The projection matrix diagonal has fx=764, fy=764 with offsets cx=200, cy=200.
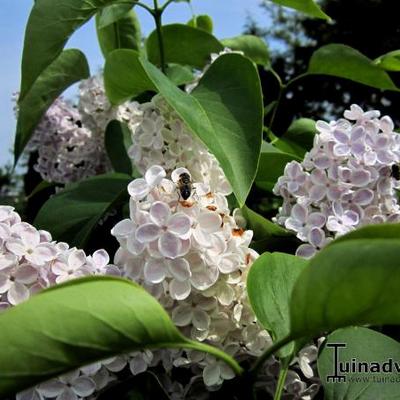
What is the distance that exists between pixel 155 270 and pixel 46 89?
19.4 inches

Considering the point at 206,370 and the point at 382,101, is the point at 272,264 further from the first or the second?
the point at 382,101

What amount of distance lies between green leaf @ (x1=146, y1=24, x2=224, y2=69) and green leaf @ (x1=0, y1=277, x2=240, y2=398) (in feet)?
2.01

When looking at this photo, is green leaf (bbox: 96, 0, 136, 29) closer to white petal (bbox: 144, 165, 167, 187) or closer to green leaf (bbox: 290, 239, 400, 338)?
white petal (bbox: 144, 165, 167, 187)

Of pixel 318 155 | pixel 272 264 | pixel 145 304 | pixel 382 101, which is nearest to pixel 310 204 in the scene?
pixel 318 155

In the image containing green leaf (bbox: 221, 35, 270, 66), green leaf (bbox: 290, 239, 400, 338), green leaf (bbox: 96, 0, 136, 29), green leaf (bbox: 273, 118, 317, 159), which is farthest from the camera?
green leaf (bbox: 221, 35, 270, 66)

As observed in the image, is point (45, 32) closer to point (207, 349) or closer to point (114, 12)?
point (114, 12)

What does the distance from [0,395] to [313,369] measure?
0.27 m

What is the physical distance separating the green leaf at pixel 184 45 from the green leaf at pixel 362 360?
50 centimetres

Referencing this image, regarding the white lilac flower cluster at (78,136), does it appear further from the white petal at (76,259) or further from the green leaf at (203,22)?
the white petal at (76,259)

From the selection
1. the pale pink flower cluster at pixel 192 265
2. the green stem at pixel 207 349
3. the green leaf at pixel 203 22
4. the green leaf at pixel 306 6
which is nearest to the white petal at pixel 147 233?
the pale pink flower cluster at pixel 192 265

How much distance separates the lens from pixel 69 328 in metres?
0.31

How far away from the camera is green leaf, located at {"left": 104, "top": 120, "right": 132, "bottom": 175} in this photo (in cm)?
86

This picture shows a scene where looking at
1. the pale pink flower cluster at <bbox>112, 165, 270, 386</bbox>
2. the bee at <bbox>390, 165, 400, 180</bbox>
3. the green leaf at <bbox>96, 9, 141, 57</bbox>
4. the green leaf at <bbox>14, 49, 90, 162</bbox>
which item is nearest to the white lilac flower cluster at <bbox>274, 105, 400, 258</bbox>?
the bee at <bbox>390, 165, 400, 180</bbox>

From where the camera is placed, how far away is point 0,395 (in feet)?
1.03
